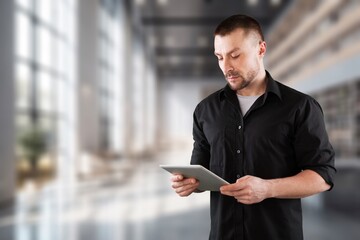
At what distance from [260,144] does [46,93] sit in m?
10.5

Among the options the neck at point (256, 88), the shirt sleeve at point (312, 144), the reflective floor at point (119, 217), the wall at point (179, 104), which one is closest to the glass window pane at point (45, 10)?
the reflective floor at point (119, 217)

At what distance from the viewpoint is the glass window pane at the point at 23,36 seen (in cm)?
967

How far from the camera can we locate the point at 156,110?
35938mm

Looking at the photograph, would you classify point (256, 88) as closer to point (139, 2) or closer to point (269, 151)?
point (269, 151)

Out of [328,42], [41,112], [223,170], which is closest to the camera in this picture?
[223,170]

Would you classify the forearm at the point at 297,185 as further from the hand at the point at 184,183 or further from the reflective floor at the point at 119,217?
the reflective floor at the point at 119,217

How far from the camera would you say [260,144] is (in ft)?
5.03

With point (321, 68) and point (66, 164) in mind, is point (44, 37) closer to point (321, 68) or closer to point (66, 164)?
point (66, 164)

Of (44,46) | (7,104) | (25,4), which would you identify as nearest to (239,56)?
(7,104)

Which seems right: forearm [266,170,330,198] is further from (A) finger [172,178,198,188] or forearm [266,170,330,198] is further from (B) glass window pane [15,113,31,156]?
(B) glass window pane [15,113,31,156]

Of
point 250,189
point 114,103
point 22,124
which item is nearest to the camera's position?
point 250,189

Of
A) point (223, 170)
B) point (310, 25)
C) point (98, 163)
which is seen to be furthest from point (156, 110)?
point (223, 170)

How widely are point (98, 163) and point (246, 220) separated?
37.8 ft

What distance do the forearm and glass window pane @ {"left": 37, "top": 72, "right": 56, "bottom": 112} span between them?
9.96 m
